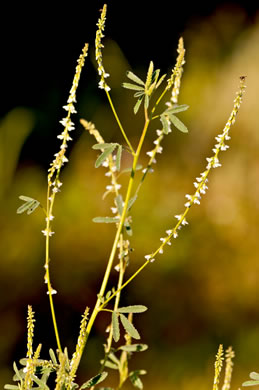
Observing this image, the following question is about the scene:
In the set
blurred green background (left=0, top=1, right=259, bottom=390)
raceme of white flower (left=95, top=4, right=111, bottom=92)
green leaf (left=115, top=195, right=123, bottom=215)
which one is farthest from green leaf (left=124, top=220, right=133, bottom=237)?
blurred green background (left=0, top=1, right=259, bottom=390)

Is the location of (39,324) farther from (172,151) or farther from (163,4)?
(163,4)

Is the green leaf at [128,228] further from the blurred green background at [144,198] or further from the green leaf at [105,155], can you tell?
the blurred green background at [144,198]

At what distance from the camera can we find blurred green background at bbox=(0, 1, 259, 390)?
1669 mm

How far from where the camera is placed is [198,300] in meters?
1.81

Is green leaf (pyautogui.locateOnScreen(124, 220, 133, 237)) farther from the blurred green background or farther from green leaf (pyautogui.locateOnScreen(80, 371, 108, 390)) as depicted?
the blurred green background

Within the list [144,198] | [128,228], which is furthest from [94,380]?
[144,198]

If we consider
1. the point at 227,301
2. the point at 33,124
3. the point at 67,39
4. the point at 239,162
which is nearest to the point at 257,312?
the point at 227,301

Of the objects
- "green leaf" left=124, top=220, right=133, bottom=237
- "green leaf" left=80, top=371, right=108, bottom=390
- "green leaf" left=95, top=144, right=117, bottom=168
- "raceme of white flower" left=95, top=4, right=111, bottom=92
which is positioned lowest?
"green leaf" left=80, top=371, right=108, bottom=390

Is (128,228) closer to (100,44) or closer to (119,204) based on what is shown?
(119,204)

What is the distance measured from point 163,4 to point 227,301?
3.55ft

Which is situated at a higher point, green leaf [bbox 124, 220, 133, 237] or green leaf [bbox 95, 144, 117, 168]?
green leaf [bbox 95, 144, 117, 168]

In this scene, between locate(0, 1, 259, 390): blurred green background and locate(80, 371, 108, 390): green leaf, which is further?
locate(0, 1, 259, 390): blurred green background

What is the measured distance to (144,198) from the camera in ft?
5.90

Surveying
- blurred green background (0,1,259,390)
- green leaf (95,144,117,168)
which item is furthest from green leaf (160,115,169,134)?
blurred green background (0,1,259,390)
